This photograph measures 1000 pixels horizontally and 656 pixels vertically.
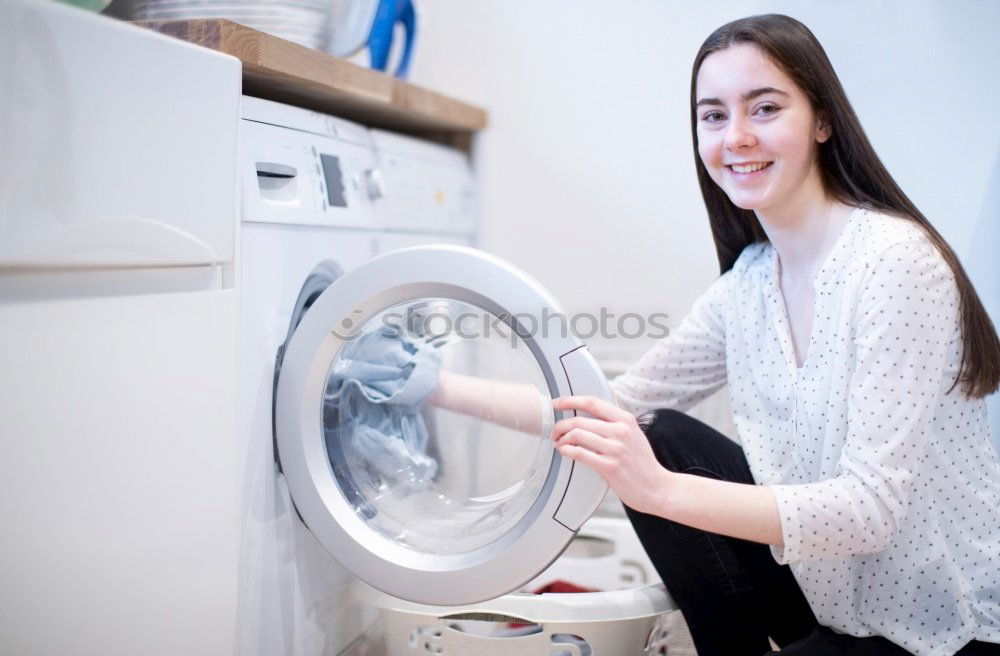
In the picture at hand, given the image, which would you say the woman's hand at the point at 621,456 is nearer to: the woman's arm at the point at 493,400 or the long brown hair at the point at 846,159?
the woman's arm at the point at 493,400

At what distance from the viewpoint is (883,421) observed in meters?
0.95

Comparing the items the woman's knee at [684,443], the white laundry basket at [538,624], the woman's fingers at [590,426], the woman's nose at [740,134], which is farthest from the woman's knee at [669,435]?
the woman's nose at [740,134]

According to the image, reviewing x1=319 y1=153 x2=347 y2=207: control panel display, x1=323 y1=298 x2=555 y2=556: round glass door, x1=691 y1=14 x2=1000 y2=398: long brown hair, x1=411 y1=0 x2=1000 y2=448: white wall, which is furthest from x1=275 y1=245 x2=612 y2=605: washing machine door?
x1=411 y1=0 x2=1000 y2=448: white wall

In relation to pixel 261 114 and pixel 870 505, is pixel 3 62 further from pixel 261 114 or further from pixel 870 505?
pixel 870 505

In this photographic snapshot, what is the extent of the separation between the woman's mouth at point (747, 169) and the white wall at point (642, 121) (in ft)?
0.62

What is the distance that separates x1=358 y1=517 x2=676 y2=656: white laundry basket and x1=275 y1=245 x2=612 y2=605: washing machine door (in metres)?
0.10

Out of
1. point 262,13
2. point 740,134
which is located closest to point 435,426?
point 740,134

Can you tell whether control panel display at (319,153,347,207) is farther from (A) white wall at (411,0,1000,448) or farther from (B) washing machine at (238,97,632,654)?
(A) white wall at (411,0,1000,448)

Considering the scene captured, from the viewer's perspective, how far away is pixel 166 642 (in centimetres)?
92

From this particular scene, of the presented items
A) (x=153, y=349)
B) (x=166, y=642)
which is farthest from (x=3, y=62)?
(x=166, y=642)

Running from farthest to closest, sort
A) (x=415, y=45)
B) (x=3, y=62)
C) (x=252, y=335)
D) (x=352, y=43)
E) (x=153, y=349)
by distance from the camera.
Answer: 1. (x=415, y=45)
2. (x=352, y=43)
3. (x=252, y=335)
4. (x=153, y=349)
5. (x=3, y=62)

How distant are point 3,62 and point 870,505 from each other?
0.92 m

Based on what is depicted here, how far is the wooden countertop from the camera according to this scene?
1002 millimetres

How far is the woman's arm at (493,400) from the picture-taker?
115 cm
